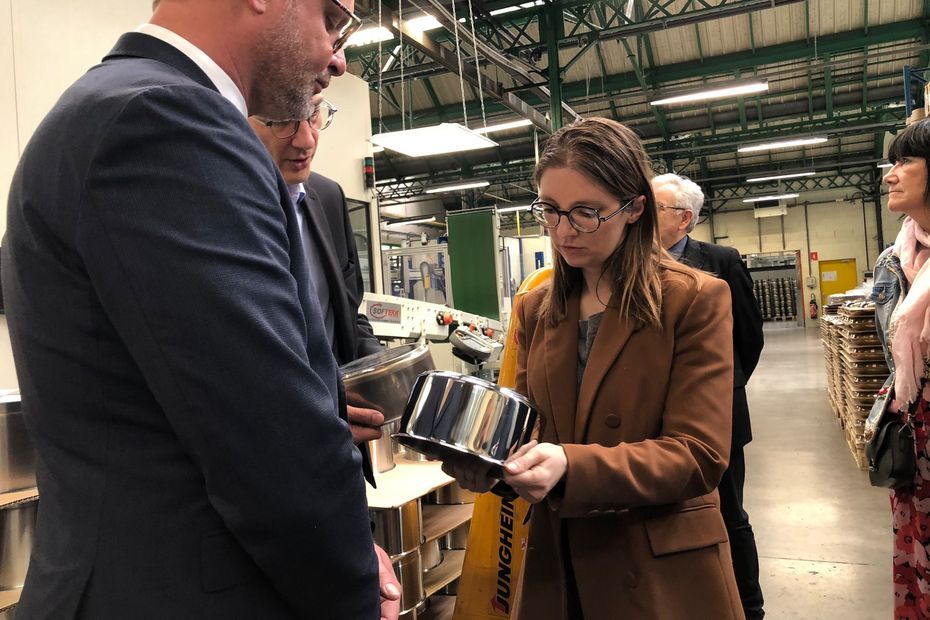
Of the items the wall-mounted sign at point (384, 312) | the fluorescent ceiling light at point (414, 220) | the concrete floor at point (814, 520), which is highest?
the fluorescent ceiling light at point (414, 220)

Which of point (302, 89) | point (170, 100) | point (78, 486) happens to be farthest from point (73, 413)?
point (302, 89)

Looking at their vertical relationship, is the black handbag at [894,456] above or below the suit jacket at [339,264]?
below

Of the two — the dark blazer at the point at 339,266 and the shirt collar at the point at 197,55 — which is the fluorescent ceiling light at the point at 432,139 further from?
the shirt collar at the point at 197,55

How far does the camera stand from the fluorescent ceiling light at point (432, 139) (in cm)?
472

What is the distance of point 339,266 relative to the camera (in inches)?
74.0

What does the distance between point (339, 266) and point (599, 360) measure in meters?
0.89

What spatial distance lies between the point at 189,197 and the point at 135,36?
262 millimetres

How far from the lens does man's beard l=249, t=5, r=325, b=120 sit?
80 cm

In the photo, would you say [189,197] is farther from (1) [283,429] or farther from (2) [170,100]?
(1) [283,429]

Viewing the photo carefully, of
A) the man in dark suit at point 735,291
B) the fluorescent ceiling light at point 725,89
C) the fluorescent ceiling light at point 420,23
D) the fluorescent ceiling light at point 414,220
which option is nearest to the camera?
the man in dark suit at point 735,291

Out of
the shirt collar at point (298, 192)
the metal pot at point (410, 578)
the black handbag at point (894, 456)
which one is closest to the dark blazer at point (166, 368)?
the shirt collar at point (298, 192)

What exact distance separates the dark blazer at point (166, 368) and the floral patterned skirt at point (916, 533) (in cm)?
220

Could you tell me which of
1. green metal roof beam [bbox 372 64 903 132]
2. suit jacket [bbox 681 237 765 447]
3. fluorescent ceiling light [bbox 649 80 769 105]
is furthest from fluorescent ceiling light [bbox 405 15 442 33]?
suit jacket [bbox 681 237 765 447]

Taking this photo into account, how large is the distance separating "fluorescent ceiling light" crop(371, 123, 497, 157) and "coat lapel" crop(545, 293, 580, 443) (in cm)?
346
